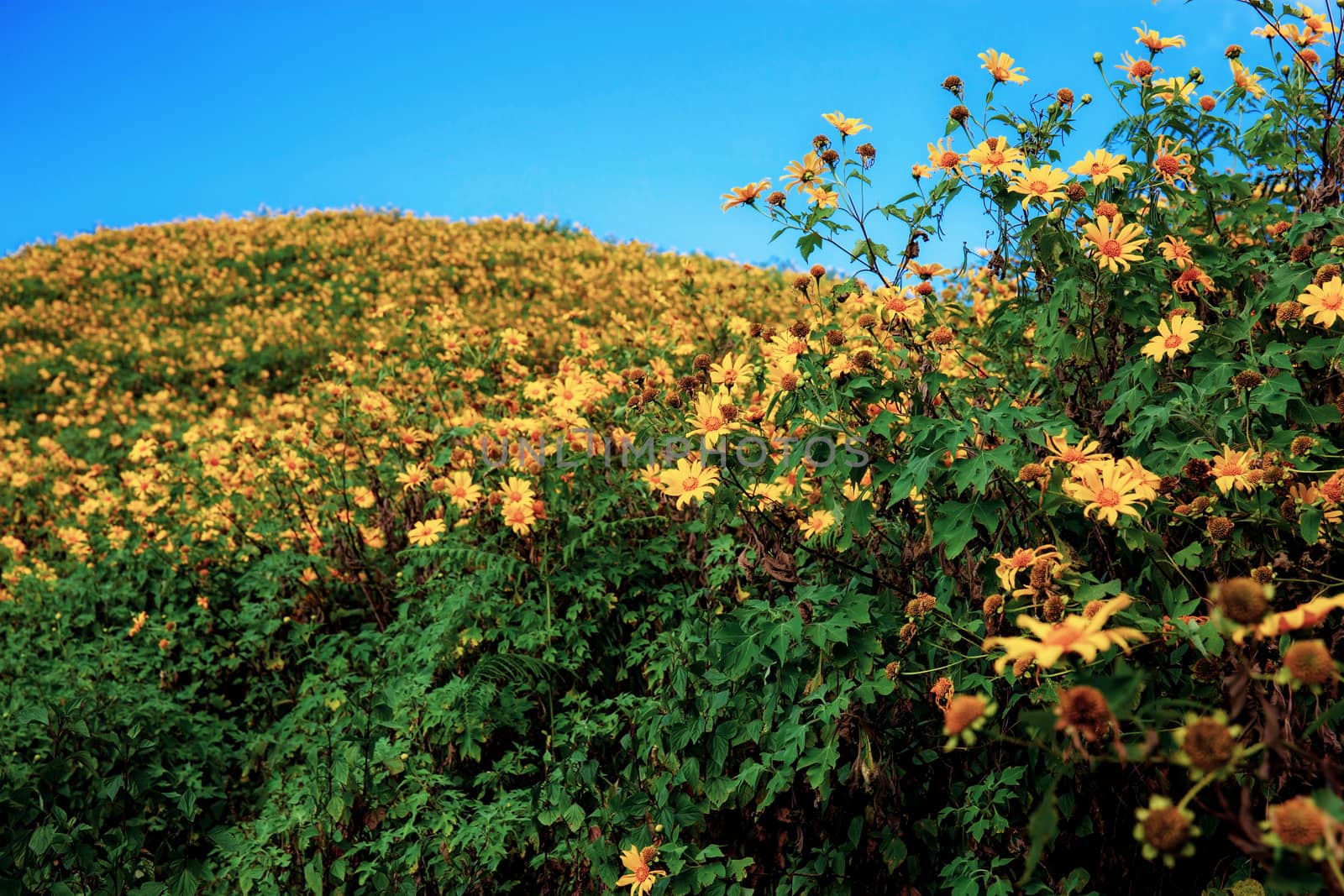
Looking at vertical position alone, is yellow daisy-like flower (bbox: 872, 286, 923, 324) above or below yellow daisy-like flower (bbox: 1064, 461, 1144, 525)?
above

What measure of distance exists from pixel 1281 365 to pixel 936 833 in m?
1.47

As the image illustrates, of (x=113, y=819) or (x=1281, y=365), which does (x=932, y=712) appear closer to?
(x=1281, y=365)

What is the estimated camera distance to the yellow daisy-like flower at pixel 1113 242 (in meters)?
2.46

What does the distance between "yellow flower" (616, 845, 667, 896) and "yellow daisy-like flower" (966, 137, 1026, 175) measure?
205 centimetres

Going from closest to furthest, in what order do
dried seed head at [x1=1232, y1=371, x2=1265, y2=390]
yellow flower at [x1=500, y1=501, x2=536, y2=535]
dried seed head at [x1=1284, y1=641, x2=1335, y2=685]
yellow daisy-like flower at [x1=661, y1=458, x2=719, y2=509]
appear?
dried seed head at [x1=1284, y1=641, x2=1335, y2=685], dried seed head at [x1=1232, y1=371, x2=1265, y2=390], yellow daisy-like flower at [x1=661, y1=458, x2=719, y2=509], yellow flower at [x1=500, y1=501, x2=536, y2=535]

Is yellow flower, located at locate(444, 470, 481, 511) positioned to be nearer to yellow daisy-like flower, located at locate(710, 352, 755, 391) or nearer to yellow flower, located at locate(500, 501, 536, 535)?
yellow flower, located at locate(500, 501, 536, 535)

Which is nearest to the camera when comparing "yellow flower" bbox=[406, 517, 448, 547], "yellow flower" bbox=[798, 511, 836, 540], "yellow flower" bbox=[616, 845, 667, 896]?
"yellow flower" bbox=[616, 845, 667, 896]

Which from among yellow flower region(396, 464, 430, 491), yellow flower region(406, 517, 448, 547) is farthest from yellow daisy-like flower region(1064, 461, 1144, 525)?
yellow flower region(396, 464, 430, 491)

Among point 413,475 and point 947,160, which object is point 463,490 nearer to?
point 413,475

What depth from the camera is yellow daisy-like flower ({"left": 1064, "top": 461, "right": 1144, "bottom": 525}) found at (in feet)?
6.95

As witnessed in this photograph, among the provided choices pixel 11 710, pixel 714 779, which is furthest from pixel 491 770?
pixel 11 710

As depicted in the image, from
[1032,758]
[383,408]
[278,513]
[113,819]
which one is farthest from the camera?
[278,513]

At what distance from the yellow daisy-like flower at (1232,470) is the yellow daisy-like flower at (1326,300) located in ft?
1.44

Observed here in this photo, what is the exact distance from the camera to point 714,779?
8.61 ft
